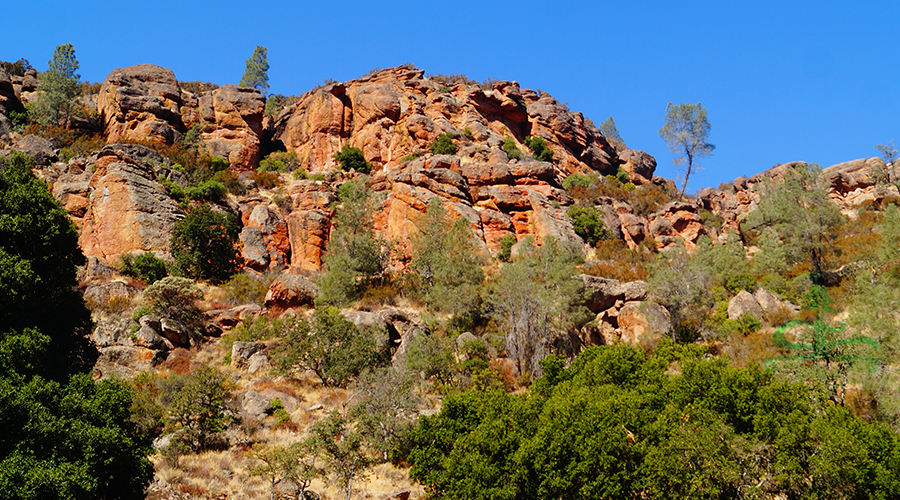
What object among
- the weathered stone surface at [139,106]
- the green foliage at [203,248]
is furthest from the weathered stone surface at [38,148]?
the green foliage at [203,248]

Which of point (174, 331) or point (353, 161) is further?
point (353, 161)

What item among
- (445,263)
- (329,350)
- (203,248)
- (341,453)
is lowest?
(341,453)

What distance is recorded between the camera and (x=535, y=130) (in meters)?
66.1

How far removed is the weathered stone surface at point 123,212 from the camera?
38844 millimetres

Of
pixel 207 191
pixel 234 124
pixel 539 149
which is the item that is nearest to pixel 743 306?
pixel 539 149

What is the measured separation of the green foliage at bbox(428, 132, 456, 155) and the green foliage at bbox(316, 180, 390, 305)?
38.4 ft

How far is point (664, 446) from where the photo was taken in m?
15.2

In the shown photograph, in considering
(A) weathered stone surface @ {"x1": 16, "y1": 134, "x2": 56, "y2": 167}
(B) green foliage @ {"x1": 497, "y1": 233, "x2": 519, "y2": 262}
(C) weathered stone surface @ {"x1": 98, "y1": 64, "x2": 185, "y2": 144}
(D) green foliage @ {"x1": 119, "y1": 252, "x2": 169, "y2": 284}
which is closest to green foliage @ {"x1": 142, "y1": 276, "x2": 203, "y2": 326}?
(D) green foliage @ {"x1": 119, "y1": 252, "x2": 169, "y2": 284}

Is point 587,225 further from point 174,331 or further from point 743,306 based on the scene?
point 174,331

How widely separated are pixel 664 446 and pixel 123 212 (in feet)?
124

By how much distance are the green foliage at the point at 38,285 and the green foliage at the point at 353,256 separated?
17426mm

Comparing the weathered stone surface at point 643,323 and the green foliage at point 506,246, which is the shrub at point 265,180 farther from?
the weathered stone surface at point 643,323

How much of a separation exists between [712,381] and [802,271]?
23.0 meters

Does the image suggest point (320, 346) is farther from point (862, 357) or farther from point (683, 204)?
point (683, 204)
